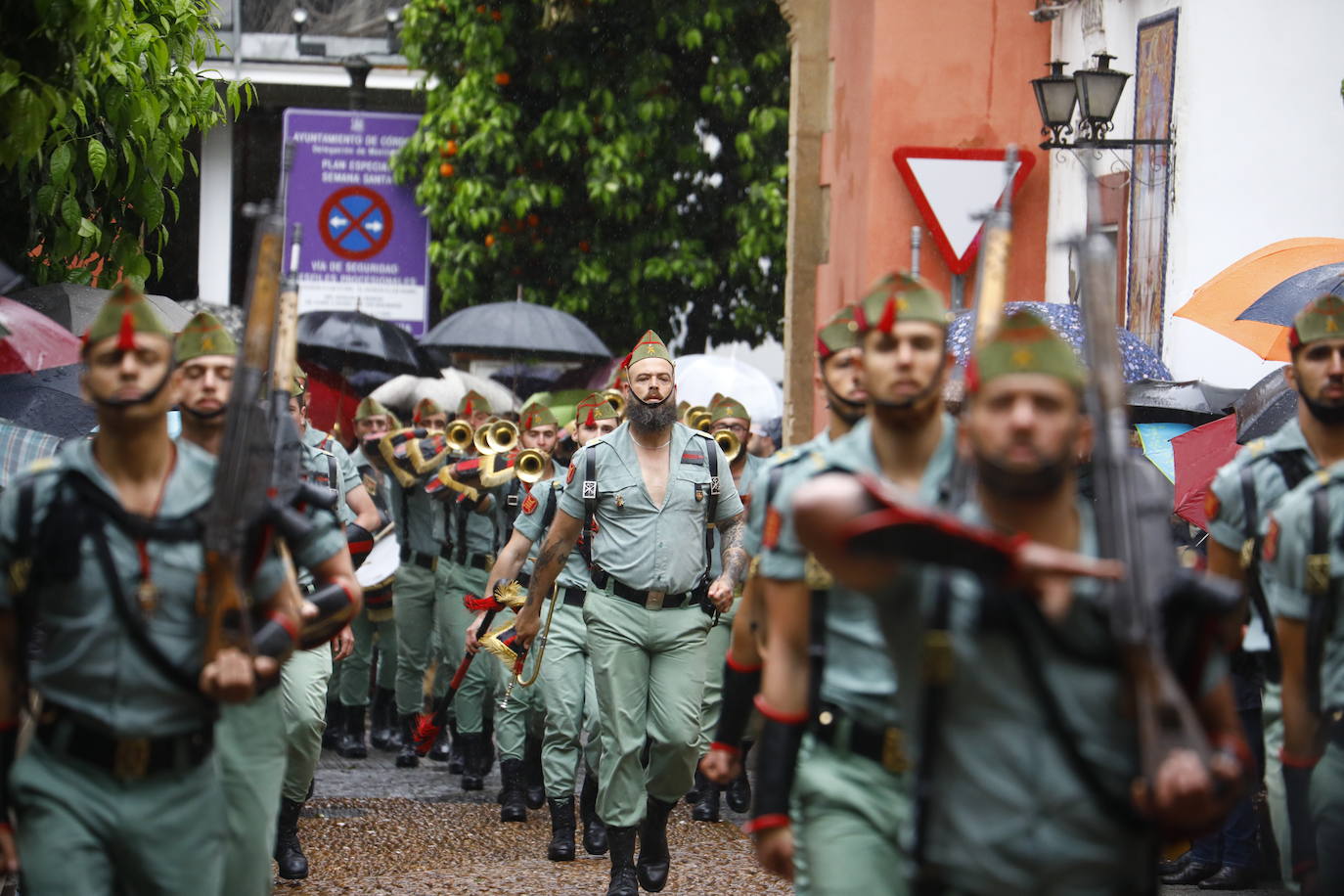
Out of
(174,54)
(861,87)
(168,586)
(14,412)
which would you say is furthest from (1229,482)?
(861,87)

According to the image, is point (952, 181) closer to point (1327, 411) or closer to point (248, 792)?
point (1327, 411)

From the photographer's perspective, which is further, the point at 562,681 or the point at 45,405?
the point at 562,681

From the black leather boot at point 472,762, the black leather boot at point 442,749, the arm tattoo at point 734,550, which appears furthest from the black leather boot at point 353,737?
the arm tattoo at point 734,550

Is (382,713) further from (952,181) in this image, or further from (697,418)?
(952,181)

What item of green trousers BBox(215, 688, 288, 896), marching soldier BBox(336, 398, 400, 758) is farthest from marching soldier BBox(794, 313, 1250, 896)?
marching soldier BBox(336, 398, 400, 758)

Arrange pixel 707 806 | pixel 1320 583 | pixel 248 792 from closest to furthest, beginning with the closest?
pixel 1320 583 < pixel 248 792 < pixel 707 806

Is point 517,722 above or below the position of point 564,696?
below

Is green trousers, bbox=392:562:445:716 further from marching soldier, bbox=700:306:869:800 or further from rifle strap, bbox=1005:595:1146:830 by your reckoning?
rifle strap, bbox=1005:595:1146:830

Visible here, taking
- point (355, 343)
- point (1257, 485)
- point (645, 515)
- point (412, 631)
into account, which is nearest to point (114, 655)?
point (1257, 485)

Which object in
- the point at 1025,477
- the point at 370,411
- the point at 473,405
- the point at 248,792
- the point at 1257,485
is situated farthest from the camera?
the point at 473,405

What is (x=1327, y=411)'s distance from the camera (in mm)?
5773

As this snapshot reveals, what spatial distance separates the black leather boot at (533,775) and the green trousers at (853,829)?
6334mm

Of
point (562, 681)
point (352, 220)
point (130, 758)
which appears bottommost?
point (562, 681)

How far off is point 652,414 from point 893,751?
4.43 meters
